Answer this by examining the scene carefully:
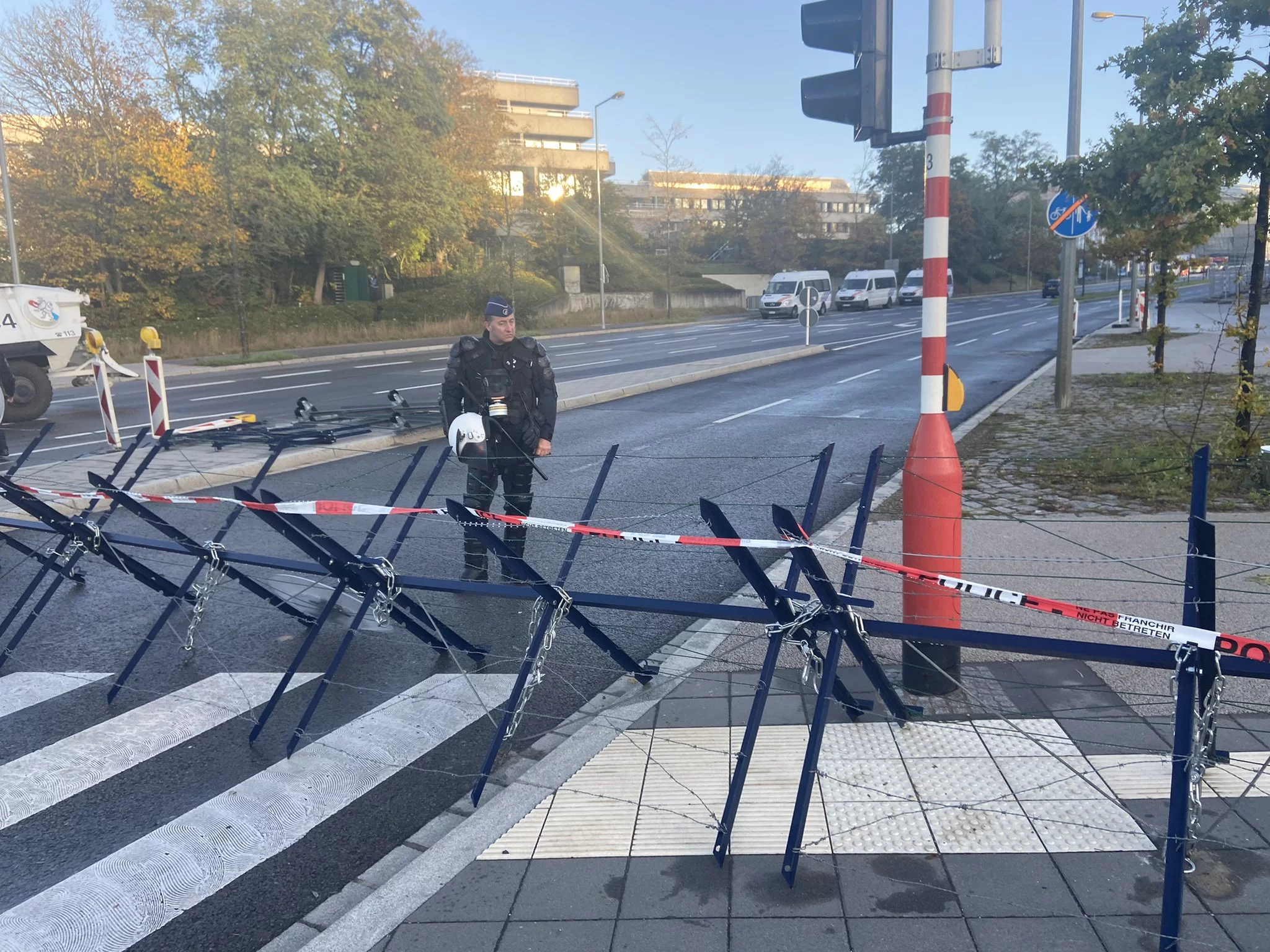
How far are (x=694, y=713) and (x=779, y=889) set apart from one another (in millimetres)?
1439

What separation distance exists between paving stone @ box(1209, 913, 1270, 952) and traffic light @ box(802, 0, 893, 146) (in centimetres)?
354

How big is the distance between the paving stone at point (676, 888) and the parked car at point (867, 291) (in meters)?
53.8

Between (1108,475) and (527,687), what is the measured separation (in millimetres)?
7516

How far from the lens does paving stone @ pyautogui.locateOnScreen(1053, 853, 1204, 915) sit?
3.00 m

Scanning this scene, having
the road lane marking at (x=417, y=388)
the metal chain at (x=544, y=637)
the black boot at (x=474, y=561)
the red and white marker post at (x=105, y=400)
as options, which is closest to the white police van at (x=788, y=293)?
the road lane marking at (x=417, y=388)

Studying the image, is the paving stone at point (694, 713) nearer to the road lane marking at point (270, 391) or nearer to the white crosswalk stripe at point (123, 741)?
the white crosswalk stripe at point (123, 741)

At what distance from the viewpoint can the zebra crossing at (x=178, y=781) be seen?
3285 millimetres

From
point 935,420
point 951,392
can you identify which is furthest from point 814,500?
point 951,392

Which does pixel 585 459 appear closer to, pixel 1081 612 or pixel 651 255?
pixel 1081 612

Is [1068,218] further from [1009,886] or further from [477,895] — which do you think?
[477,895]

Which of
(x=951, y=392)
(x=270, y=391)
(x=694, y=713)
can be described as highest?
(x=951, y=392)

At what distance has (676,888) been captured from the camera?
127 inches

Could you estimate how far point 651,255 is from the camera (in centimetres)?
6456

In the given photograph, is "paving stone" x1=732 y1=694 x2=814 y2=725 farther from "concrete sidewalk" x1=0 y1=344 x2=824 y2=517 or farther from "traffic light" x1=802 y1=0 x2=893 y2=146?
"concrete sidewalk" x1=0 y1=344 x2=824 y2=517
